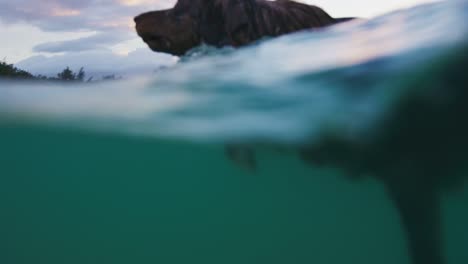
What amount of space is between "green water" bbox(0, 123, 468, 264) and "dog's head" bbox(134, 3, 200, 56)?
2.45m

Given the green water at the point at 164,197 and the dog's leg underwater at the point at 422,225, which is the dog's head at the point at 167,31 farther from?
the dog's leg underwater at the point at 422,225

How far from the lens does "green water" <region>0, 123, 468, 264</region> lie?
11844mm

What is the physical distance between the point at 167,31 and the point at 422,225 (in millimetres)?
5712

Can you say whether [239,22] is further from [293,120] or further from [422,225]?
[422,225]

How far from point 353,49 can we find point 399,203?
2.74 m

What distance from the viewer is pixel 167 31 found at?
840cm

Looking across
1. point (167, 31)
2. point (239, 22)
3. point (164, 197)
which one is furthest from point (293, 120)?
point (164, 197)

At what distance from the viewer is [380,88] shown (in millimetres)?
6137

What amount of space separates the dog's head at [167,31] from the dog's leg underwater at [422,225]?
483 centimetres

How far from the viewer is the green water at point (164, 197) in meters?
11.8

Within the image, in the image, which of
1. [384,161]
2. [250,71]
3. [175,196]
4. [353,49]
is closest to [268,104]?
[250,71]

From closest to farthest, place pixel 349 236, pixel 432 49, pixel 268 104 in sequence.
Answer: pixel 432 49 → pixel 268 104 → pixel 349 236

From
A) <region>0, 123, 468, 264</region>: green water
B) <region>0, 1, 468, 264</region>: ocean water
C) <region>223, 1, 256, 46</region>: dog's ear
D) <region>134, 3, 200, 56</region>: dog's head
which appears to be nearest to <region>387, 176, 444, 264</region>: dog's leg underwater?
<region>0, 1, 468, 264</region>: ocean water

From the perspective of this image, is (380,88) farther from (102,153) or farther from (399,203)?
(102,153)
